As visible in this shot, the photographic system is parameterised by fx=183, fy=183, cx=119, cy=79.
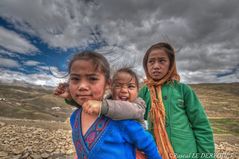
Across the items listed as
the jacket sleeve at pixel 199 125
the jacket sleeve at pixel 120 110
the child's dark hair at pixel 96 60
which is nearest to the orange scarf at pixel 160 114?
the jacket sleeve at pixel 199 125

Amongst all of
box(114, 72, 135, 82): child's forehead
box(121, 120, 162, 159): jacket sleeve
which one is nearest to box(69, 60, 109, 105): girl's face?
box(121, 120, 162, 159): jacket sleeve

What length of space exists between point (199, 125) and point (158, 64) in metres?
0.78

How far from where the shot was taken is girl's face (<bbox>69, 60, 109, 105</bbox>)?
1.31m

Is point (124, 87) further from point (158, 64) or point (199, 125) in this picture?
point (199, 125)

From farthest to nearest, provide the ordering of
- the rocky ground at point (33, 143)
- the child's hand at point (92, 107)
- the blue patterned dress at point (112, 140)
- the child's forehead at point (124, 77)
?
the rocky ground at point (33, 143) → the child's forehead at point (124, 77) → the blue patterned dress at point (112, 140) → the child's hand at point (92, 107)

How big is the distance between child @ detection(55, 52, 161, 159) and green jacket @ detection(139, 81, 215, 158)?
0.55 m

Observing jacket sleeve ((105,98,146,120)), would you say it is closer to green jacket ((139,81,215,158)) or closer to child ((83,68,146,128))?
child ((83,68,146,128))

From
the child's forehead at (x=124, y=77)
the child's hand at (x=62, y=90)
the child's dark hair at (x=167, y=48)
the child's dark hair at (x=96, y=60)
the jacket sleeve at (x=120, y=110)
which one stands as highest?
the child's dark hair at (x=167, y=48)

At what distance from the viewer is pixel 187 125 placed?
193 cm

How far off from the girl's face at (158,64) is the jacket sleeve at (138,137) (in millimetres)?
902

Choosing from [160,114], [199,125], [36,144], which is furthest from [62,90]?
[36,144]

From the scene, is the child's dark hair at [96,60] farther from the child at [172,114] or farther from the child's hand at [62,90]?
the child at [172,114]

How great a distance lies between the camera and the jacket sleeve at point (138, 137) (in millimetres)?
1304

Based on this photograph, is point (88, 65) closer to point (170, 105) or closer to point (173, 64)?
point (170, 105)
